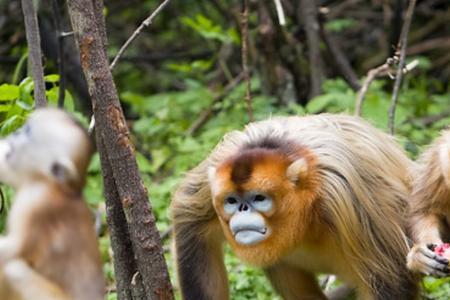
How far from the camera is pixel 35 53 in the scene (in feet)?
16.8

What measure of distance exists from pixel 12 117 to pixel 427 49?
21.0ft

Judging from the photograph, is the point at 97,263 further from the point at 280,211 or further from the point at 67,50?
the point at 67,50

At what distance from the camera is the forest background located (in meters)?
7.75

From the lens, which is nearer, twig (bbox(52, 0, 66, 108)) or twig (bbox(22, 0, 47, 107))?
twig (bbox(22, 0, 47, 107))

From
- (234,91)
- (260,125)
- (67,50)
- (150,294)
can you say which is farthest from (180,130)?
(150,294)

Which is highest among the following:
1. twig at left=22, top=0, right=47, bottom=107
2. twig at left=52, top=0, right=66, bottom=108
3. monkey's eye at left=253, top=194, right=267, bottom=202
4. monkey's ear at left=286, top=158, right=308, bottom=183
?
twig at left=22, top=0, right=47, bottom=107

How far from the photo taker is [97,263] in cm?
354

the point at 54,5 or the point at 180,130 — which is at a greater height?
the point at 54,5

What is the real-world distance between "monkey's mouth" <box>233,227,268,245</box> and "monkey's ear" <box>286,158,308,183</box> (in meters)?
0.29

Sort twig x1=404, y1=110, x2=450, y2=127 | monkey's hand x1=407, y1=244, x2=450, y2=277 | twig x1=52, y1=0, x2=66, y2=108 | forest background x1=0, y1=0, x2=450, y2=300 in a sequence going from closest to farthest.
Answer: monkey's hand x1=407, y1=244, x2=450, y2=277 < twig x1=52, y1=0, x2=66, y2=108 < forest background x1=0, y1=0, x2=450, y2=300 < twig x1=404, y1=110, x2=450, y2=127

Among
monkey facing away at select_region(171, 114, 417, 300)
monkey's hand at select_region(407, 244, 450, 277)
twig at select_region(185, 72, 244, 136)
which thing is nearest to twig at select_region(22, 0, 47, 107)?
monkey facing away at select_region(171, 114, 417, 300)

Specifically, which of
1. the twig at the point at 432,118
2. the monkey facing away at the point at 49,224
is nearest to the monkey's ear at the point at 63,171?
the monkey facing away at the point at 49,224

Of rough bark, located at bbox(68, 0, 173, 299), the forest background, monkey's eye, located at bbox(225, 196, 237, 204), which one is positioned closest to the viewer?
rough bark, located at bbox(68, 0, 173, 299)

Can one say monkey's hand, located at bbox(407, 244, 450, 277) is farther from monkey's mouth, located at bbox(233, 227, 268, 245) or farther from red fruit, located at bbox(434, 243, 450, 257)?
monkey's mouth, located at bbox(233, 227, 268, 245)
